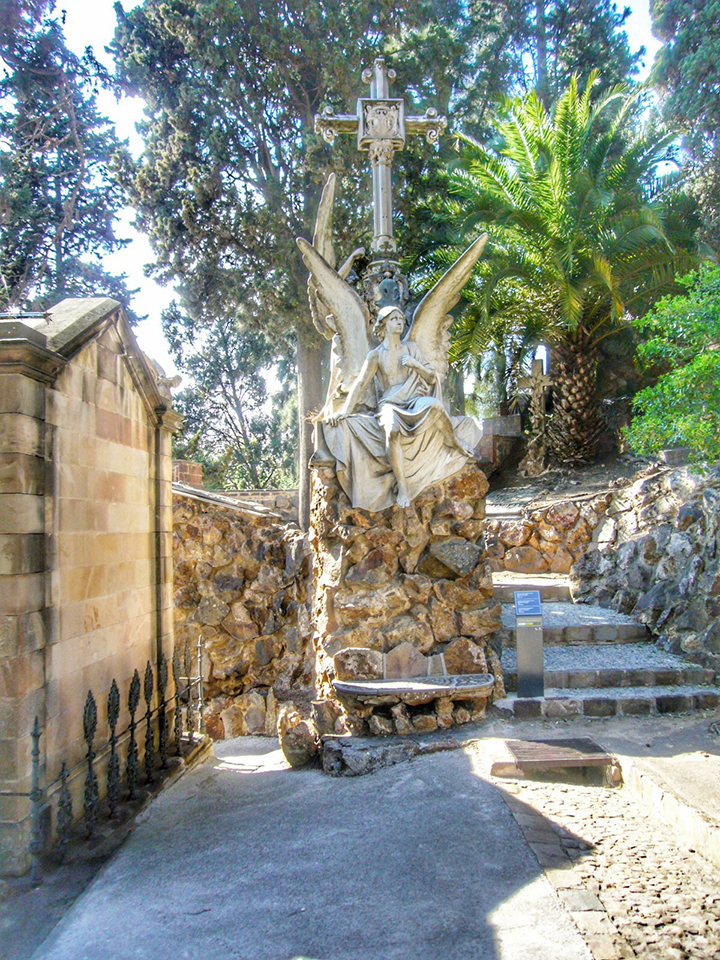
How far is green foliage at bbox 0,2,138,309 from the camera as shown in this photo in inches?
631

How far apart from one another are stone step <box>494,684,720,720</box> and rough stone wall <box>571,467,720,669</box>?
26.5 inches

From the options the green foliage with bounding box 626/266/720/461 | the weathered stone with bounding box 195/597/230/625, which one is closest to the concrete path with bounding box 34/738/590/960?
the green foliage with bounding box 626/266/720/461

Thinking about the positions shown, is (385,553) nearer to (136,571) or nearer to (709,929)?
(136,571)

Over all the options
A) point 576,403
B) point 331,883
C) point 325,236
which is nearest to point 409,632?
point 331,883

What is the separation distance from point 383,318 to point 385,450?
1246 millimetres

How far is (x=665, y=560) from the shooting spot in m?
7.90

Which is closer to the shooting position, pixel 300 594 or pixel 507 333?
pixel 300 594

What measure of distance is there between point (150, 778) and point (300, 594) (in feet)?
22.0

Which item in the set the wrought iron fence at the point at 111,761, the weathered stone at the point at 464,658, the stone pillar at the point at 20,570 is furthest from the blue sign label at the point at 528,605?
the stone pillar at the point at 20,570

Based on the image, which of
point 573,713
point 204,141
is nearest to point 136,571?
point 573,713

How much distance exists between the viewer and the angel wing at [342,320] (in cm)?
656

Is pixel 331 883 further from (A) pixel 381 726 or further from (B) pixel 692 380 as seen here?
(B) pixel 692 380

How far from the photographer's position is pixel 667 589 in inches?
302

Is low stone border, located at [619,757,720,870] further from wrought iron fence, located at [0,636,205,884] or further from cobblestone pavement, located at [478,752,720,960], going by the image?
wrought iron fence, located at [0,636,205,884]
